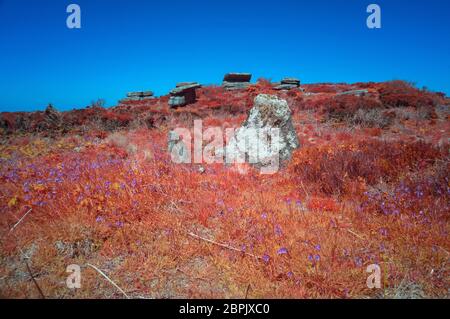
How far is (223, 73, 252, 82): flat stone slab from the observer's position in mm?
31219

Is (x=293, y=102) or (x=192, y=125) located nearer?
(x=192, y=125)

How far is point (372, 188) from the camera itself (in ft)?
16.5

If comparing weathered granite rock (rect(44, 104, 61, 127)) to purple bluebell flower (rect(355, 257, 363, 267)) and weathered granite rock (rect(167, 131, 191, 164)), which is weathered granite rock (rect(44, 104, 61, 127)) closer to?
weathered granite rock (rect(167, 131, 191, 164))

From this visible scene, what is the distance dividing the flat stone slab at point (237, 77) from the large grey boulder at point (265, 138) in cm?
2420

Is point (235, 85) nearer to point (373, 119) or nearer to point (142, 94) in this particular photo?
point (142, 94)

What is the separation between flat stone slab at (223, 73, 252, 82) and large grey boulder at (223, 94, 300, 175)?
24203mm

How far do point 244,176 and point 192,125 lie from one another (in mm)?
7786

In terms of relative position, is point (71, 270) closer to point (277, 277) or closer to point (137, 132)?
point (277, 277)

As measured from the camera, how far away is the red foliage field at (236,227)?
9.17 feet

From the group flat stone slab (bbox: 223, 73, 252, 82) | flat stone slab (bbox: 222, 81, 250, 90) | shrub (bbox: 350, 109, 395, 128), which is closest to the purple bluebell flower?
shrub (bbox: 350, 109, 395, 128)

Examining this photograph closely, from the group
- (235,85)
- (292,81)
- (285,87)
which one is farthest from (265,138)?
(292,81)
